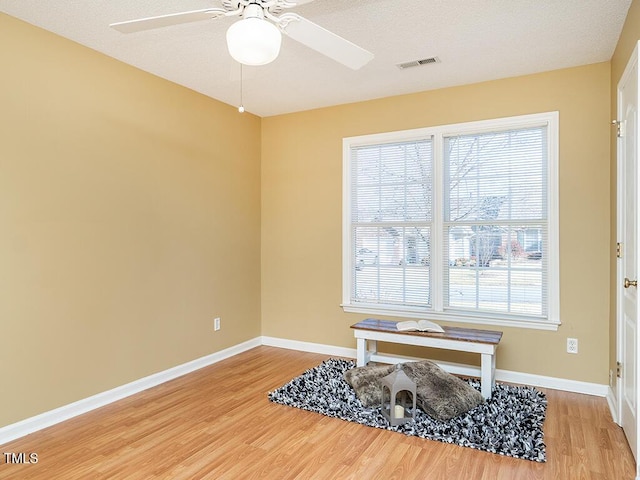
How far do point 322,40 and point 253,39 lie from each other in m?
0.55

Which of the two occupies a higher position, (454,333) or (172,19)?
(172,19)

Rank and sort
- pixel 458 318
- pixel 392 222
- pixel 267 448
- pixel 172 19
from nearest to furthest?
pixel 172 19
pixel 267 448
pixel 458 318
pixel 392 222

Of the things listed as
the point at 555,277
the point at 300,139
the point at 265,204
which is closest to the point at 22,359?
the point at 265,204

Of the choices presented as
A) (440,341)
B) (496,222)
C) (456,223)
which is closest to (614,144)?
(496,222)

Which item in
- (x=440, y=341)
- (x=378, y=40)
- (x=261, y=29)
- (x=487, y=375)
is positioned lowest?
(x=487, y=375)

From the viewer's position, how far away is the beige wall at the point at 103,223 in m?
2.71

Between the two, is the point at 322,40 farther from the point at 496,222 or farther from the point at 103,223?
the point at 496,222

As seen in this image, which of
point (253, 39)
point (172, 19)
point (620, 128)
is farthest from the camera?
point (620, 128)

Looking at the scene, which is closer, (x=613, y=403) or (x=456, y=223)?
(x=613, y=403)

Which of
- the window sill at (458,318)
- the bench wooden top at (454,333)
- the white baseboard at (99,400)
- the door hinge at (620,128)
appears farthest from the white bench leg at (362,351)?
the door hinge at (620,128)

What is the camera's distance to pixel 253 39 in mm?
1714

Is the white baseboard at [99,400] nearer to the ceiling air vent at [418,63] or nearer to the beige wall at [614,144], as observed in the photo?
the ceiling air vent at [418,63]

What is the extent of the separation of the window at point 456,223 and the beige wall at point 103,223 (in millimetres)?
1361

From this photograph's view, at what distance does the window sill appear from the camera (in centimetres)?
358
